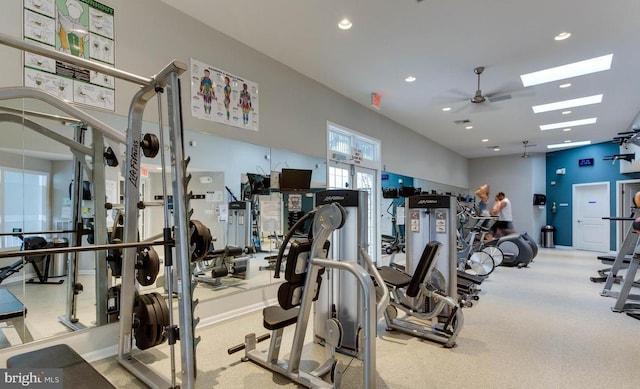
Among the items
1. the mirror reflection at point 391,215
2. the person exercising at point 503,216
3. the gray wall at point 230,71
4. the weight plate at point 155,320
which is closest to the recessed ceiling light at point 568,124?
the person exercising at point 503,216

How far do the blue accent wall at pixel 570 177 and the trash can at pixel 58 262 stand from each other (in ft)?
42.8

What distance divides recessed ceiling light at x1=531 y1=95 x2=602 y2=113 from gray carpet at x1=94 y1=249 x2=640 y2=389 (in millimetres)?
3768

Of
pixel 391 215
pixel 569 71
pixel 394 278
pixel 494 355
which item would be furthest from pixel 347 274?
pixel 391 215

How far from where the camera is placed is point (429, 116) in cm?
709

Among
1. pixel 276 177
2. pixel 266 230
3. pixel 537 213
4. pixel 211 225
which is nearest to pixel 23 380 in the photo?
pixel 211 225

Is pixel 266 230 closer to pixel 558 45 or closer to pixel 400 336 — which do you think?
pixel 400 336

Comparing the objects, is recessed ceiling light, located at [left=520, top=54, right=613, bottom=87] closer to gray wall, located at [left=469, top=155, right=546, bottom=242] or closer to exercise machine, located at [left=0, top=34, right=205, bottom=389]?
exercise machine, located at [left=0, top=34, right=205, bottom=389]

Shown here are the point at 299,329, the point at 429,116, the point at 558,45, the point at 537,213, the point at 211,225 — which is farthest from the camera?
the point at 537,213

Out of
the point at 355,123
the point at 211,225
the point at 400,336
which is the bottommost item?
the point at 400,336

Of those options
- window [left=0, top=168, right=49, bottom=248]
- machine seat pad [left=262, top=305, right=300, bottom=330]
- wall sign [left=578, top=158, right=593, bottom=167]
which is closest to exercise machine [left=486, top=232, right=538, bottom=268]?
wall sign [left=578, top=158, right=593, bottom=167]

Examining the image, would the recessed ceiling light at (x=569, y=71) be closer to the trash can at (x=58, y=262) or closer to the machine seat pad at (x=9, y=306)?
the trash can at (x=58, y=262)

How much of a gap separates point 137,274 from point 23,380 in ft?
2.74

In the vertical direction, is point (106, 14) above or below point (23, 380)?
above
